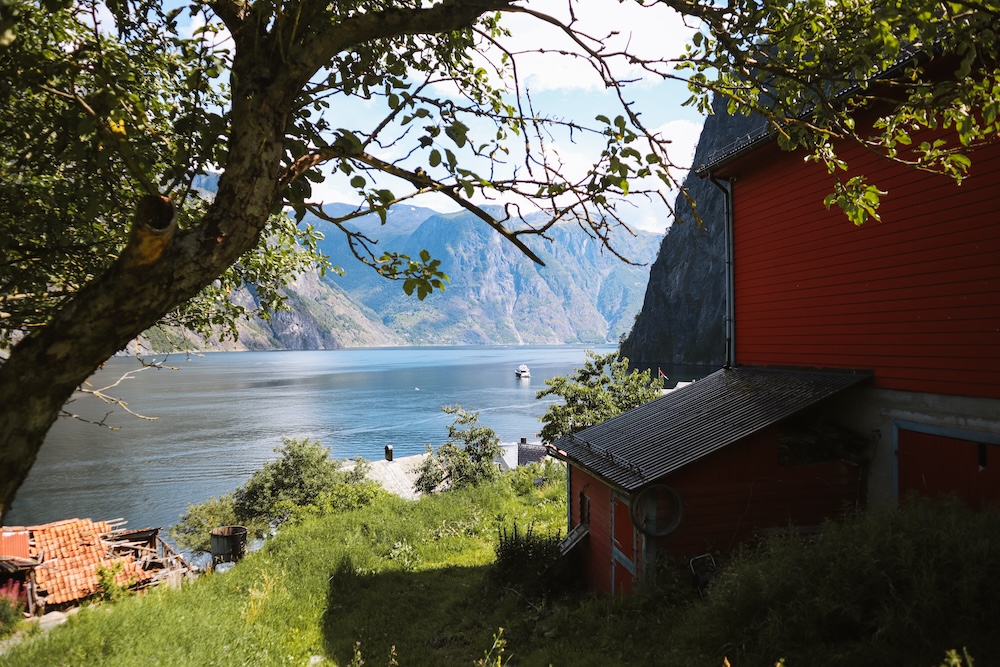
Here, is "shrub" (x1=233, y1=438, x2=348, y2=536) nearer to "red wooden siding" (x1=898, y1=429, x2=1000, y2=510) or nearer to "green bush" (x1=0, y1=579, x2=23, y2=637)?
"green bush" (x1=0, y1=579, x2=23, y2=637)

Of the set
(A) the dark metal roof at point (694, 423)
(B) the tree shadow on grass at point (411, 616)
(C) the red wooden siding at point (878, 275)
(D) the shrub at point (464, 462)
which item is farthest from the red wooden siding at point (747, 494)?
(D) the shrub at point (464, 462)

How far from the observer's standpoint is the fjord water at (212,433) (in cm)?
4891

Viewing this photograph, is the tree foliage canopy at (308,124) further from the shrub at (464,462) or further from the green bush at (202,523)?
the green bush at (202,523)

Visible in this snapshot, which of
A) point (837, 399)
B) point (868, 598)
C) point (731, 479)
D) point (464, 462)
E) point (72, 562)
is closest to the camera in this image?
point (868, 598)

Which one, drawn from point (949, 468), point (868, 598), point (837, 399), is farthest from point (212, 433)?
point (868, 598)

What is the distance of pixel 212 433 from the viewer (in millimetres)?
76938

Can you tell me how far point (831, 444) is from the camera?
10227mm

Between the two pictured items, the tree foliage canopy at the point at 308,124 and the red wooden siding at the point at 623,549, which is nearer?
the tree foliage canopy at the point at 308,124

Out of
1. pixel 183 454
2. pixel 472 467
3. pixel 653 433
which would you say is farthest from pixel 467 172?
pixel 183 454

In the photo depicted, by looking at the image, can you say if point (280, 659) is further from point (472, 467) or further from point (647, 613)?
point (472, 467)

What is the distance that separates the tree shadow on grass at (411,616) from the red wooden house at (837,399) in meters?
2.68

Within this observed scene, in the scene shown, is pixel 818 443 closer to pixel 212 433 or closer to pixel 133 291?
pixel 133 291

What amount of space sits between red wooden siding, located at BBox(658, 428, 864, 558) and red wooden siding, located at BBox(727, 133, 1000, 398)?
82.9 inches

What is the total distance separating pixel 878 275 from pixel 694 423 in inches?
163
